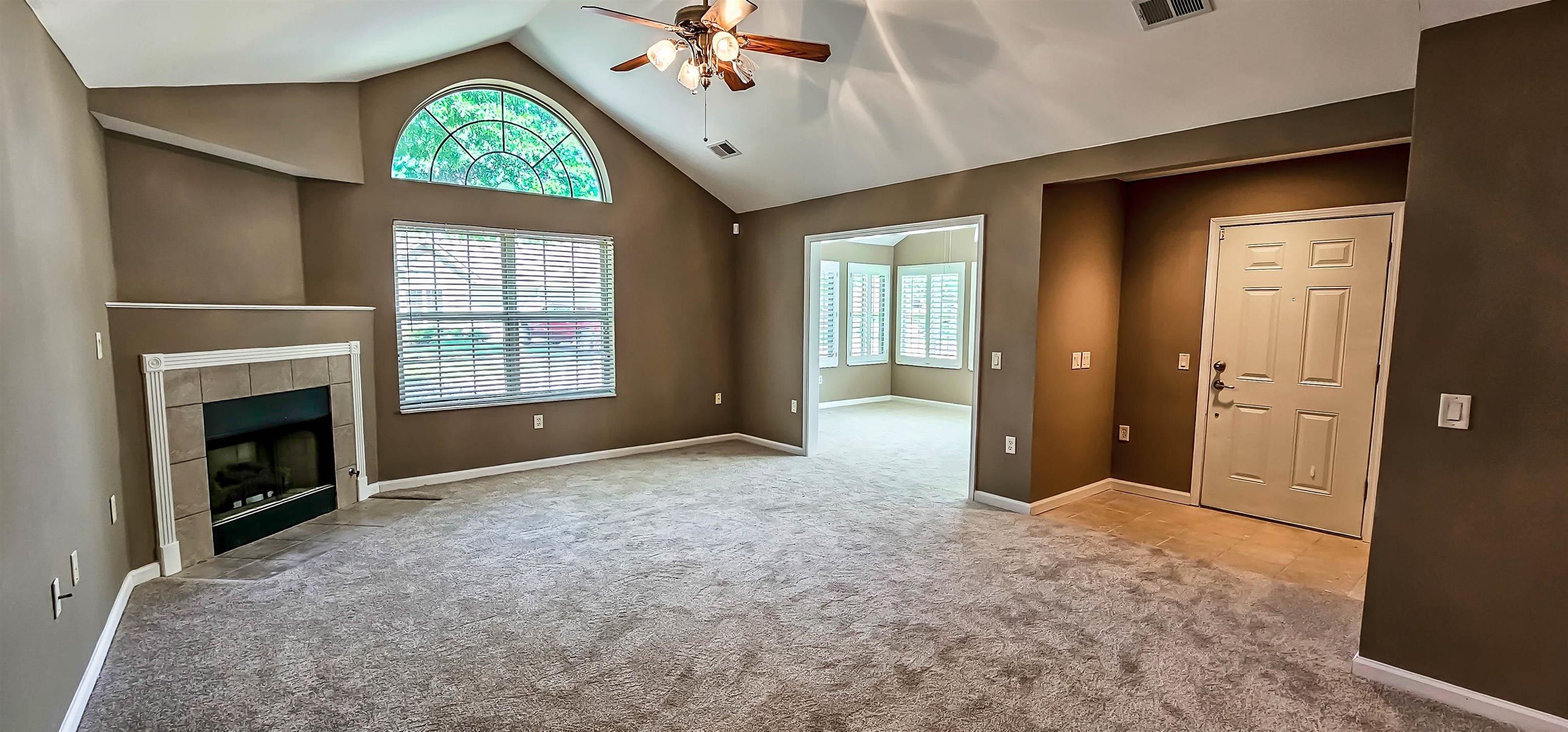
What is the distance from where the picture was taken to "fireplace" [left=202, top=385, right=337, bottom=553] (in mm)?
3826

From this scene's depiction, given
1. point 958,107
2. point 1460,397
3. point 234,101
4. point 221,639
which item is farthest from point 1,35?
point 1460,397

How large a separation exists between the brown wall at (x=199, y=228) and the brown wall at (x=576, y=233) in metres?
0.19

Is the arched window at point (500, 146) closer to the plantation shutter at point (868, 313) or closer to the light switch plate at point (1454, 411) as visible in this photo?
the plantation shutter at point (868, 313)

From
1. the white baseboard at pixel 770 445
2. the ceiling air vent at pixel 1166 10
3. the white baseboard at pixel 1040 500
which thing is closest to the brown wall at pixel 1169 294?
the white baseboard at pixel 1040 500

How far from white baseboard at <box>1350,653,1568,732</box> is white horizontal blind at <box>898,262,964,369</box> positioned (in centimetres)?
705

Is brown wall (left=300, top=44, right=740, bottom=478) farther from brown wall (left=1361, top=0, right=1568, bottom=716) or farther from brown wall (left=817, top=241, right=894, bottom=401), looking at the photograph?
brown wall (left=1361, top=0, right=1568, bottom=716)

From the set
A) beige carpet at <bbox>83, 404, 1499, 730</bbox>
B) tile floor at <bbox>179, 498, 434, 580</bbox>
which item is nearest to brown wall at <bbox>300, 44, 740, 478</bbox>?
tile floor at <bbox>179, 498, 434, 580</bbox>

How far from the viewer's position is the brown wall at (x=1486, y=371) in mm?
2135

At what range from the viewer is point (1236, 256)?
14.6 ft

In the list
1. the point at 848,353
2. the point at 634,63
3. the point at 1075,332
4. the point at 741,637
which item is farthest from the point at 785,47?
the point at 848,353

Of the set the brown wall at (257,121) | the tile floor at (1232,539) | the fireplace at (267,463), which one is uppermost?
the brown wall at (257,121)

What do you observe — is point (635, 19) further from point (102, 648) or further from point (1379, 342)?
point (1379, 342)

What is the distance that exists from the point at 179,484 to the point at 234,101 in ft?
7.14

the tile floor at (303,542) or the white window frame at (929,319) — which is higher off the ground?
the white window frame at (929,319)
